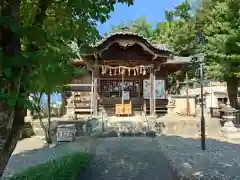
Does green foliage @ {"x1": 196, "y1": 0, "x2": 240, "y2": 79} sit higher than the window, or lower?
higher

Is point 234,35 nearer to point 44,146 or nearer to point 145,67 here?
point 145,67

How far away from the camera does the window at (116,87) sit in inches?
733

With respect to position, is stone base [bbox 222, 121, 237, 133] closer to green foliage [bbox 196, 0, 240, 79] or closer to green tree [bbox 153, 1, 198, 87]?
green foliage [bbox 196, 0, 240, 79]

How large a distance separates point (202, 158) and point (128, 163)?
7.79ft

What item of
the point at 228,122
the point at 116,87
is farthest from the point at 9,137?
the point at 116,87

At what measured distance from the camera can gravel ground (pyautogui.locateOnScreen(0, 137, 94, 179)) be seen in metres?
8.25

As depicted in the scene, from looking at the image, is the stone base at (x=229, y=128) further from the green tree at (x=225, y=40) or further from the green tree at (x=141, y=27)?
the green tree at (x=141, y=27)

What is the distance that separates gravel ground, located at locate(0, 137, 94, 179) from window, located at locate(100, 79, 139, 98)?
611cm

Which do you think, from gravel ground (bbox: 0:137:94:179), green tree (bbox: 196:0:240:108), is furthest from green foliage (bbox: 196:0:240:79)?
gravel ground (bbox: 0:137:94:179)

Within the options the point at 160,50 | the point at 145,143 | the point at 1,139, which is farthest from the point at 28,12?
the point at 160,50

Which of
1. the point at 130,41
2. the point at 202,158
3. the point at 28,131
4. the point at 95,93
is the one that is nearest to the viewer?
the point at 202,158

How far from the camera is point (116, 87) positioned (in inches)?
739

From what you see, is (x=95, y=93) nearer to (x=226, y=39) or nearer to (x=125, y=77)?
(x=125, y=77)

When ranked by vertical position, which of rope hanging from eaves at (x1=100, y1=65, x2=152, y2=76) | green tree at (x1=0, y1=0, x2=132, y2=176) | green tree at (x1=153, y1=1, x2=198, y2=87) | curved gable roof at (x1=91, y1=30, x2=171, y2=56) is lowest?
green tree at (x1=0, y1=0, x2=132, y2=176)
